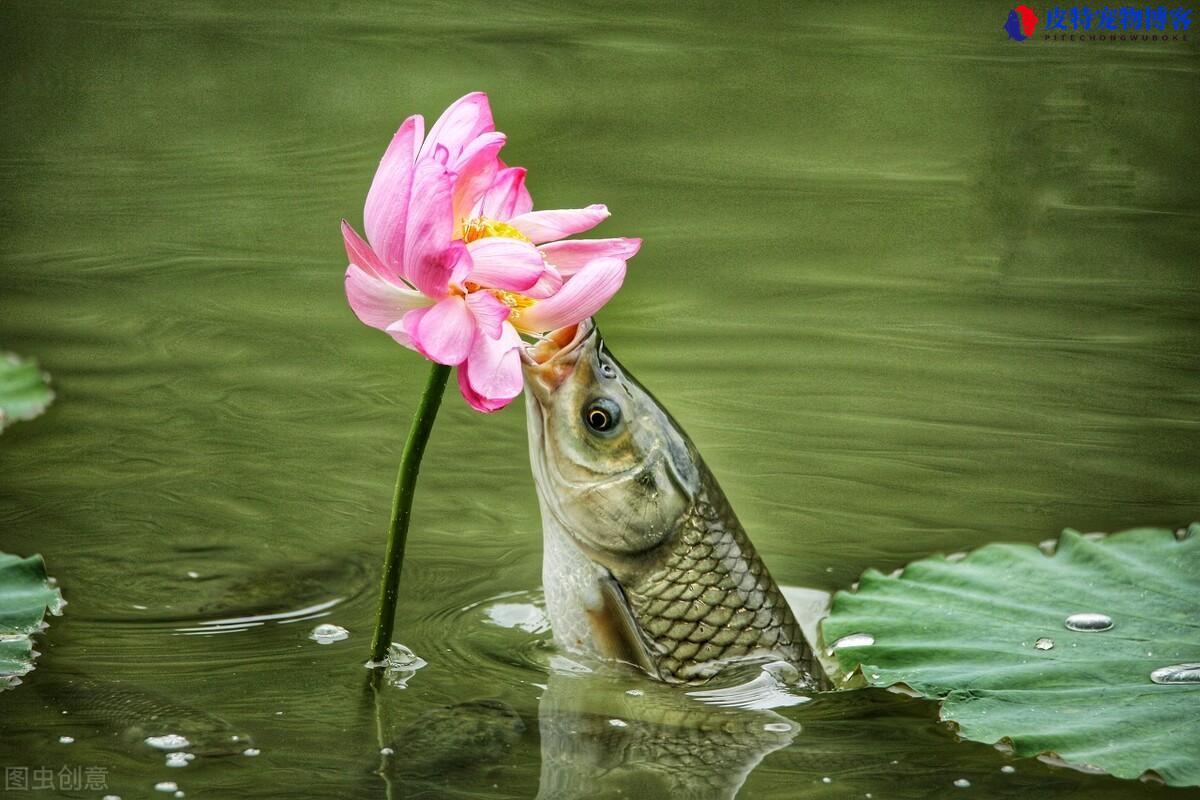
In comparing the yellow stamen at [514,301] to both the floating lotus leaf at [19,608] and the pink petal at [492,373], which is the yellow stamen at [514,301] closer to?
the pink petal at [492,373]

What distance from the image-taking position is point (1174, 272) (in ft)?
15.4

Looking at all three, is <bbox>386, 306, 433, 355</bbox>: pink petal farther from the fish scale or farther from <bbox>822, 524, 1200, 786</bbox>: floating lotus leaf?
<bbox>822, 524, 1200, 786</bbox>: floating lotus leaf

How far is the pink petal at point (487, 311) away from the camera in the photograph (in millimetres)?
1702

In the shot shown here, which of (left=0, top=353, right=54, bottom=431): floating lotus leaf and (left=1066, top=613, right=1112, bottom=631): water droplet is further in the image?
(left=0, top=353, right=54, bottom=431): floating lotus leaf

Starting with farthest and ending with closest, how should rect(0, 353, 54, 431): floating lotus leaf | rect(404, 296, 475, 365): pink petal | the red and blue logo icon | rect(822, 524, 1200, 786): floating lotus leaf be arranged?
the red and blue logo icon < rect(0, 353, 54, 431): floating lotus leaf < rect(822, 524, 1200, 786): floating lotus leaf < rect(404, 296, 475, 365): pink petal

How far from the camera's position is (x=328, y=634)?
93.0 inches

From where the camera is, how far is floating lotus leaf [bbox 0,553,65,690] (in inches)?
83.3

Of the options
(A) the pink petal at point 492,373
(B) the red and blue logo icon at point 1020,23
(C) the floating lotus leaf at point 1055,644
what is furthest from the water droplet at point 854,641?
(B) the red and blue logo icon at point 1020,23

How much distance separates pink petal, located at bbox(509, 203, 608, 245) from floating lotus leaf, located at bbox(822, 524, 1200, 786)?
0.79m

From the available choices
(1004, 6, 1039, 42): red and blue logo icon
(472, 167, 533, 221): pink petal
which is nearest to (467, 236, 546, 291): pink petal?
(472, 167, 533, 221): pink petal

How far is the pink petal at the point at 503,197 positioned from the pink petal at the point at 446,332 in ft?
0.50

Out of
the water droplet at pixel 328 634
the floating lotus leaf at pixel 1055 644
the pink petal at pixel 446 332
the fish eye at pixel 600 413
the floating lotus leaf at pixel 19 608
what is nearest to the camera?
the pink petal at pixel 446 332

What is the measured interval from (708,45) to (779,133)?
0.67 metres

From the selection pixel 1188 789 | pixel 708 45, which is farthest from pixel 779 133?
pixel 1188 789
